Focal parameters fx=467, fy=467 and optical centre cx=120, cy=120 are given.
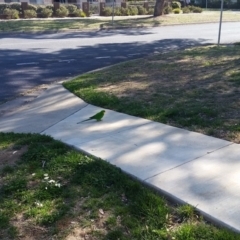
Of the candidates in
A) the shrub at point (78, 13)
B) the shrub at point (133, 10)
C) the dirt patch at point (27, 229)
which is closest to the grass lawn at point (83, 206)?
the dirt patch at point (27, 229)

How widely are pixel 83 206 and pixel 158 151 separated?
5.08ft

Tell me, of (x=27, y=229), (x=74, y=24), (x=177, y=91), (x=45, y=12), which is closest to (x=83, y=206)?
(x=27, y=229)

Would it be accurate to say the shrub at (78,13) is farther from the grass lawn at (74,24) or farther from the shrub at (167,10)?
the shrub at (167,10)

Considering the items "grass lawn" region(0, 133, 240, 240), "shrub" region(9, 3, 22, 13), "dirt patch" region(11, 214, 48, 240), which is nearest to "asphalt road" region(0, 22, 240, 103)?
"grass lawn" region(0, 133, 240, 240)

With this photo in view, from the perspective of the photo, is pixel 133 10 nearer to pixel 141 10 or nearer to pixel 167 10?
pixel 141 10

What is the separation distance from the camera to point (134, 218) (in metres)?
4.00

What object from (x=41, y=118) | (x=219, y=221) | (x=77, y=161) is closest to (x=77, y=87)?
(x=41, y=118)

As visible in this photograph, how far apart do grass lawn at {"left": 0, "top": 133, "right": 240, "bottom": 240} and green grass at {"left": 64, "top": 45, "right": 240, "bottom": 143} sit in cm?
194

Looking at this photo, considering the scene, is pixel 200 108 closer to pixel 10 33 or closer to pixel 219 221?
pixel 219 221

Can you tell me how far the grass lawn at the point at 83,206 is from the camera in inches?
151

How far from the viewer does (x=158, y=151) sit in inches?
218

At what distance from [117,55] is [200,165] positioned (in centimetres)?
1109

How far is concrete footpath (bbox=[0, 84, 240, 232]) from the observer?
429cm

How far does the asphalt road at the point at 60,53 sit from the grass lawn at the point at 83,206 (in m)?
4.96
